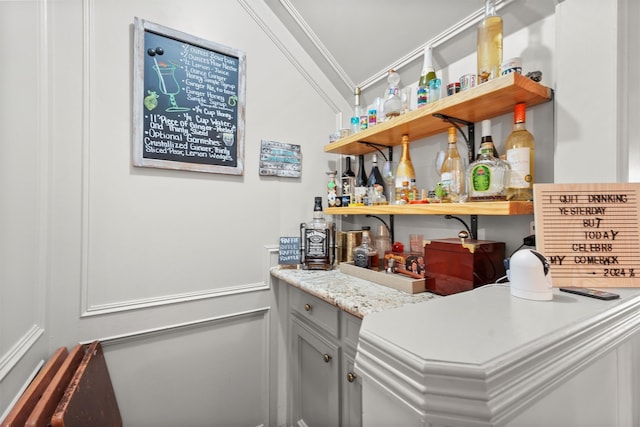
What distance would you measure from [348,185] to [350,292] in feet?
2.47

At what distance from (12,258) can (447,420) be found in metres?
1.12

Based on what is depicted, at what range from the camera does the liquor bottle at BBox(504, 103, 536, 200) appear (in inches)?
36.4

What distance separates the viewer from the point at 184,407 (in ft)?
4.48

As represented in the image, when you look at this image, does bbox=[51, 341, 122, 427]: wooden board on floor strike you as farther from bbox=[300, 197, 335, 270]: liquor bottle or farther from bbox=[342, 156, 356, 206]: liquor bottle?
bbox=[342, 156, 356, 206]: liquor bottle

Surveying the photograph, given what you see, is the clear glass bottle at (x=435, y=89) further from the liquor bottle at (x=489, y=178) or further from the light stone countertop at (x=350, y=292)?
the light stone countertop at (x=350, y=292)

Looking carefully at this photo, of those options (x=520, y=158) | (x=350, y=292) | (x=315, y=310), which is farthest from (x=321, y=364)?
(x=520, y=158)

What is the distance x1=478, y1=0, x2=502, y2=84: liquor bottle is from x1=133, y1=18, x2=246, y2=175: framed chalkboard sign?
3.73ft

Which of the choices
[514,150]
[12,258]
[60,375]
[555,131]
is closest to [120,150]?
[12,258]

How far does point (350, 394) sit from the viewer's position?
1120mm

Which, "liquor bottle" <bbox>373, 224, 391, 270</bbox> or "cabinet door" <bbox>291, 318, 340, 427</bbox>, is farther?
"liquor bottle" <bbox>373, 224, 391, 270</bbox>

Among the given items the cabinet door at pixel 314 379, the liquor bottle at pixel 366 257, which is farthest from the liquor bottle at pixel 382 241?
the cabinet door at pixel 314 379

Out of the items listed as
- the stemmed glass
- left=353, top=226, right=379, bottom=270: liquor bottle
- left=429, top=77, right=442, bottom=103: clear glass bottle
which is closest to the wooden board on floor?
left=353, top=226, right=379, bottom=270: liquor bottle

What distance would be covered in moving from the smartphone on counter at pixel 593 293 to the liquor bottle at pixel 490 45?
0.77m

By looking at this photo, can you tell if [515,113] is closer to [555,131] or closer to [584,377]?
[555,131]
